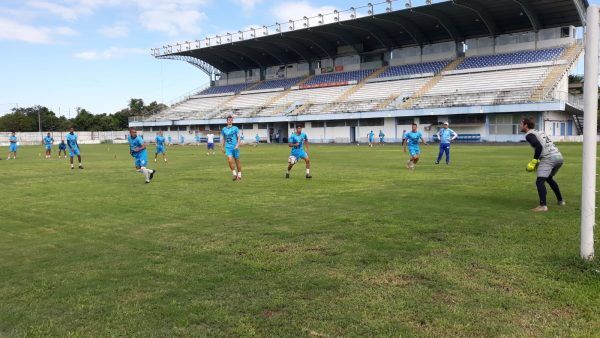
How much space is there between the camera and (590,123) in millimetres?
5297

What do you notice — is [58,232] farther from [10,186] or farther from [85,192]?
[10,186]

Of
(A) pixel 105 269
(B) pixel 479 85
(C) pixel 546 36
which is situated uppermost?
(C) pixel 546 36

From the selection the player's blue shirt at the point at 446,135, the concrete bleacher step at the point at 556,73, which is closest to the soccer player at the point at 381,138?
the concrete bleacher step at the point at 556,73

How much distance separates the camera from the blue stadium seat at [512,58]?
168 feet

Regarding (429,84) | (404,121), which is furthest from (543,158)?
(429,84)

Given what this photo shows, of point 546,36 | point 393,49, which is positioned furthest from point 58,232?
point 393,49

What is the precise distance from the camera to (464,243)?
21.6 feet

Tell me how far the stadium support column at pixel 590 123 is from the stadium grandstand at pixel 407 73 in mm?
42608

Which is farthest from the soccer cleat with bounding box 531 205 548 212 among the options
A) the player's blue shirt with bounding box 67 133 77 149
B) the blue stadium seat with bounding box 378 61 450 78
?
the blue stadium seat with bounding box 378 61 450 78

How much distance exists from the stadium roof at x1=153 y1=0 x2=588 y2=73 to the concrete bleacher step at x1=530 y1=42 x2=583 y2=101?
3.49 metres

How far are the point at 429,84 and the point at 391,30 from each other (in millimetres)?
9578

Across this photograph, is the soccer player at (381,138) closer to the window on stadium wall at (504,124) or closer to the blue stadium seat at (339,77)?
the window on stadium wall at (504,124)

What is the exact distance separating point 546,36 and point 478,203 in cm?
5195

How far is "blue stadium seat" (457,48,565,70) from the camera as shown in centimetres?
5125
